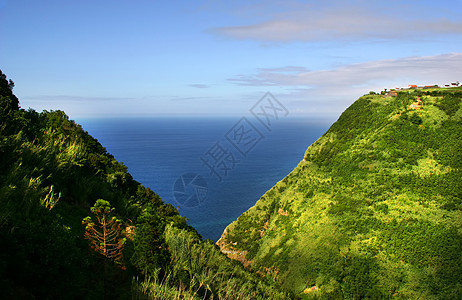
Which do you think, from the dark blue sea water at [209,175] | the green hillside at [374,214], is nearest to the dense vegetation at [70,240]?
the green hillside at [374,214]

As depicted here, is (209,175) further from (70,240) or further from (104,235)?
(104,235)

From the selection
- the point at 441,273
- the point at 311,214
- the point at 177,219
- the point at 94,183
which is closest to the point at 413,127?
the point at 311,214

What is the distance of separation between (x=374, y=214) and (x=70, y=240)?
54054 mm

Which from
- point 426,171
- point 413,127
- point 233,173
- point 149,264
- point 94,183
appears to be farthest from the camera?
point 233,173

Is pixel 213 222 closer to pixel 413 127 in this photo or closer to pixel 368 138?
pixel 368 138

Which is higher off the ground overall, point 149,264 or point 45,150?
point 45,150

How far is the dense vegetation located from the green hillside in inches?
1509

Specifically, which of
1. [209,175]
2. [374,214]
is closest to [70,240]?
[374,214]

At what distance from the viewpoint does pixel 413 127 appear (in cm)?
A: 6550

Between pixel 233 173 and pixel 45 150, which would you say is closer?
pixel 45 150

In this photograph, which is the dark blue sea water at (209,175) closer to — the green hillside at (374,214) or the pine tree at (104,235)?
the green hillside at (374,214)

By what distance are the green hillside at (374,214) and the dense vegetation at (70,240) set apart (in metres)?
38.3

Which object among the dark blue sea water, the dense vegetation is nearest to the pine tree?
the dense vegetation

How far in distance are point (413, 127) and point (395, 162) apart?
37.0ft
